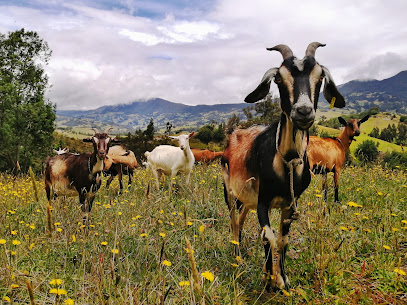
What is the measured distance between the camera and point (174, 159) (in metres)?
11.4

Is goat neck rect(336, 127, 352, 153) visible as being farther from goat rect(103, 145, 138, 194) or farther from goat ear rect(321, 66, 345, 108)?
goat rect(103, 145, 138, 194)

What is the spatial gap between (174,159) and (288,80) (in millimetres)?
8704

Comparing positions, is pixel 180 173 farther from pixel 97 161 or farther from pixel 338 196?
pixel 338 196

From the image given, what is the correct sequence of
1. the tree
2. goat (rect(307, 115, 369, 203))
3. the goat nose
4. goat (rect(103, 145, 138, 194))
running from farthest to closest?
the tree → goat (rect(103, 145, 138, 194)) → goat (rect(307, 115, 369, 203)) → the goat nose

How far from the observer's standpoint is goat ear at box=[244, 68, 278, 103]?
3.20 m

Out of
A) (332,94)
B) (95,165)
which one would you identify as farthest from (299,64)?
(95,165)

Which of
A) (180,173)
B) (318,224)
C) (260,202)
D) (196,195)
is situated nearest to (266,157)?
(260,202)

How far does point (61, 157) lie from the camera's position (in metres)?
8.51

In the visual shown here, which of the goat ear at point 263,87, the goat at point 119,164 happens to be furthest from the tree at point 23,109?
the goat ear at point 263,87

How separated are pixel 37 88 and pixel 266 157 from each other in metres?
43.1

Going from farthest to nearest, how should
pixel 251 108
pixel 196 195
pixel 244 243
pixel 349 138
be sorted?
1. pixel 251 108
2. pixel 349 138
3. pixel 196 195
4. pixel 244 243

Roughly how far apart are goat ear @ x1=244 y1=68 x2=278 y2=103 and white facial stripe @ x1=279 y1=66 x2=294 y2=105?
0.34 feet

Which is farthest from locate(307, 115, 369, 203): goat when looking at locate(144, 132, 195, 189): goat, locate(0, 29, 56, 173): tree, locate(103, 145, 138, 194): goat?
locate(0, 29, 56, 173): tree

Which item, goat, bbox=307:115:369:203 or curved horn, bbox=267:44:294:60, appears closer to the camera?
curved horn, bbox=267:44:294:60
